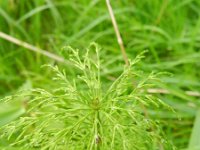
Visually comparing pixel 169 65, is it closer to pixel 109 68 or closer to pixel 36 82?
pixel 109 68

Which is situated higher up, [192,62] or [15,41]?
[15,41]

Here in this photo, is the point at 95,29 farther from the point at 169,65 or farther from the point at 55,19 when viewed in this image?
the point at 169,65

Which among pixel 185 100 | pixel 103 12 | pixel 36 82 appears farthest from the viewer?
pixel 103 12

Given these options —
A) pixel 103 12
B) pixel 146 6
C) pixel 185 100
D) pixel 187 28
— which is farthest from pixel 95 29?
pixel 185 100

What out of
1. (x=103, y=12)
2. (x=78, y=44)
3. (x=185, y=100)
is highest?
(x=103, y=12)

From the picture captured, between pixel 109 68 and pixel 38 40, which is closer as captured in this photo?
pixel 109 68

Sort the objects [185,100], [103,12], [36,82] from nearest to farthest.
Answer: [185,100], [36,82], [103,12]
